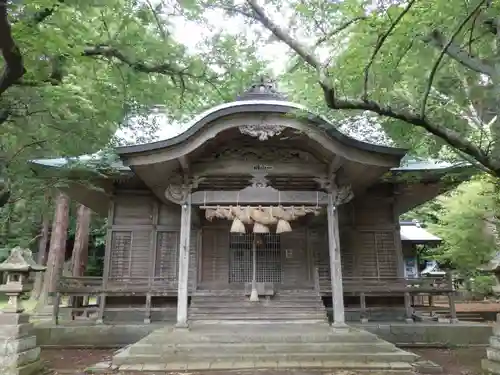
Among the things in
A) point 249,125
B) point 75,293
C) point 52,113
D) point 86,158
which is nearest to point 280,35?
point 249,125

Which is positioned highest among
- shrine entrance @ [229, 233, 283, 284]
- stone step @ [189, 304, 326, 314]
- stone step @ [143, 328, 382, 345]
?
shrine entrance @ [229, 233, 283, 284]

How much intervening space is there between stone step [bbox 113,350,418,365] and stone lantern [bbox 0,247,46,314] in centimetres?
201

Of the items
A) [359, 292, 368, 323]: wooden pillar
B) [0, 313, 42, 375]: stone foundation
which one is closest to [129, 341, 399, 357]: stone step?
[0, 313, 42, 375]: stone foundation

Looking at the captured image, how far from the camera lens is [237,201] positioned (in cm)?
887

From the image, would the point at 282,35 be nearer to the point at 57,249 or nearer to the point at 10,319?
the point at 10,319

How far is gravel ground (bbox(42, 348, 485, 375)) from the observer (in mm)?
7098

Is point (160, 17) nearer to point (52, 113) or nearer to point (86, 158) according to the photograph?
point (52, 113)

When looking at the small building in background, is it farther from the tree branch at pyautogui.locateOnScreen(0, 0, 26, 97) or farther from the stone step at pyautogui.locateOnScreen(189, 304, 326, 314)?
the tree branch at pyautogui.locateOnScreen(0, 0, 26, 97)

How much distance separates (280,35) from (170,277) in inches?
275

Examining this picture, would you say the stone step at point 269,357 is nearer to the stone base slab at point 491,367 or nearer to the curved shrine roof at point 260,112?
the stone base slab at point 491,367

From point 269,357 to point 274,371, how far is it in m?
0.45

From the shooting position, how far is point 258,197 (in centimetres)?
893

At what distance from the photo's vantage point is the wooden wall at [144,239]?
435 inches

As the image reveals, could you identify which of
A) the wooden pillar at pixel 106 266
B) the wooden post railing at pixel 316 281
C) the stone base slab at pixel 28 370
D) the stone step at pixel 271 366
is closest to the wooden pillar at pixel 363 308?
the wooden post railing at pixel 316 281
